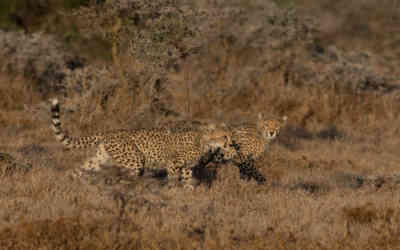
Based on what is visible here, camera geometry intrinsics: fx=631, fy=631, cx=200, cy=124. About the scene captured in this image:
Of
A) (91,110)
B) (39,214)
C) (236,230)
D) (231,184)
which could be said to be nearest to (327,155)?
(231,184)

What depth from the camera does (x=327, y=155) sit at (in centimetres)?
934

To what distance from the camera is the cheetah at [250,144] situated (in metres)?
7.57

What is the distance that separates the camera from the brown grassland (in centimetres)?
518

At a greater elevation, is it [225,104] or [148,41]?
[148,41]

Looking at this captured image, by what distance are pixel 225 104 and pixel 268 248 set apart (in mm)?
7313

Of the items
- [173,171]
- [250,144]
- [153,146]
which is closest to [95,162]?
[153,146]

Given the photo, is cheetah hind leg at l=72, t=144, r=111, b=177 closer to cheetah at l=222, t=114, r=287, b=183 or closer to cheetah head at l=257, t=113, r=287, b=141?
cheetah at l=222, t=114, r=287, b=183

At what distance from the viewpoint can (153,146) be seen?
22.8 feet

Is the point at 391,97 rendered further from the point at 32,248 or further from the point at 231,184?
the point at 32,248

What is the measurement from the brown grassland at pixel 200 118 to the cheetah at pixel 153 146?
0.68 ft

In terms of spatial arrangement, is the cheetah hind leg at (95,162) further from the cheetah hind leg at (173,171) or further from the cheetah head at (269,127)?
the cheetah head at (269,127)

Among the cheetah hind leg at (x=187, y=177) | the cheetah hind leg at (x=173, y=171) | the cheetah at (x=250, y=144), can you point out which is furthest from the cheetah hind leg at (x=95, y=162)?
the cheetah at (x=250, y=144)

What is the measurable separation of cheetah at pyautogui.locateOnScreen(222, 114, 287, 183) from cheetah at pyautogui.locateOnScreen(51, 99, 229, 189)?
0.49 meters

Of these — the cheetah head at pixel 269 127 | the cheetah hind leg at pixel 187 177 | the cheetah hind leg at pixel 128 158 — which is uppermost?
the cheetah head at pixel 269 127
